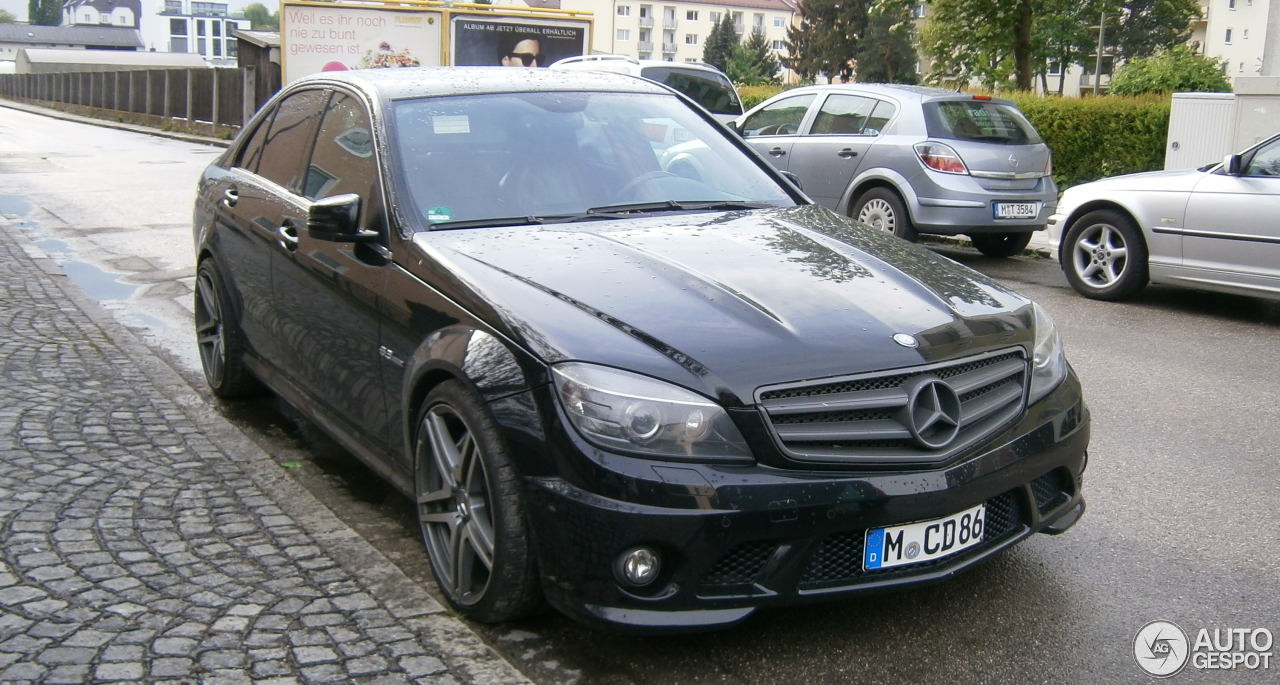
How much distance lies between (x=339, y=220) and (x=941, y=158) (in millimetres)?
7976

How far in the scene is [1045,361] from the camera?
12.4 ft

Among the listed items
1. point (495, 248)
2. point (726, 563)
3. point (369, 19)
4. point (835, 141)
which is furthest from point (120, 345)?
point (369, 19)

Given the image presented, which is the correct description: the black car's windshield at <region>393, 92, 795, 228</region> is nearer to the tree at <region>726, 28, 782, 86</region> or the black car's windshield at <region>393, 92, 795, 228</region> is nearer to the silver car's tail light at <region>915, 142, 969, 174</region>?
the silver car's tail light at <region>915, 142, 969, 174</region>

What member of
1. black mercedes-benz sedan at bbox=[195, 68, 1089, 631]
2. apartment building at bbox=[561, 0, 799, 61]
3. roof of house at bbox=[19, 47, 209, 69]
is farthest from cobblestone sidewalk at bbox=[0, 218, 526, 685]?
roof of house at bbox=[19, 47, 209, 69]

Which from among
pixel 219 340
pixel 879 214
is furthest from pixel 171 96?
pixel 219 340

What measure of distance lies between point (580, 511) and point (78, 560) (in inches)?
74.0

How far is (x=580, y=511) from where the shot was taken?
10.1ft

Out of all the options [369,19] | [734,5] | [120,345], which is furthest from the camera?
[734,5]

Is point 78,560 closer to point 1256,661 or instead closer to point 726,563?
point 726,563

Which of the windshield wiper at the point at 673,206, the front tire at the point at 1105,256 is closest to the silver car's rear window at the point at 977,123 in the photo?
the front tire at the point at 1105,256

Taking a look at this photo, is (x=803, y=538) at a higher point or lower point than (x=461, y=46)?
lower

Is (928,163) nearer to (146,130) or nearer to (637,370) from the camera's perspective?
(637,370)

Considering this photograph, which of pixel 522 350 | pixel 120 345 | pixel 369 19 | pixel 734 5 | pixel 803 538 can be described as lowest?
pixel 120 345

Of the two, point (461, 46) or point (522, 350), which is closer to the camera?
point (522, 350)
